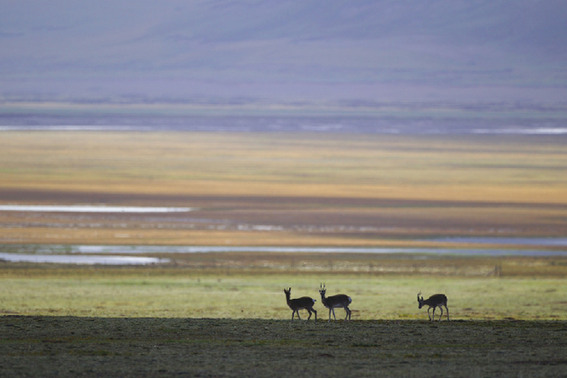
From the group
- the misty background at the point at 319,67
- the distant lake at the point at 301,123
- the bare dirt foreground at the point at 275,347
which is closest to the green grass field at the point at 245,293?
the bare dirt foreground at the point at 275,347

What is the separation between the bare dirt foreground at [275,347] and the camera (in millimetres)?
11883

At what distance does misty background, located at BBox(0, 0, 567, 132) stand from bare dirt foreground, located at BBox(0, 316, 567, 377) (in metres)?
72.1

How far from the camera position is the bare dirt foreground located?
11.9 meters

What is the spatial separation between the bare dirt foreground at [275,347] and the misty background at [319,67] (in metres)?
72.1

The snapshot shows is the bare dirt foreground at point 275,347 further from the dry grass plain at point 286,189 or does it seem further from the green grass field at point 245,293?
the dry grass plain at point 286,189

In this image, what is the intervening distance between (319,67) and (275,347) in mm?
152119

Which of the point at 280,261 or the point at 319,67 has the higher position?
the point at 319,67

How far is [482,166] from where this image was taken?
49250mm

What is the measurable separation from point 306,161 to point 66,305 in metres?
30.0

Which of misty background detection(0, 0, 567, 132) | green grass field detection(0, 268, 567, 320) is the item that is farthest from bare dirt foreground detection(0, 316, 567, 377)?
misty background detection(0, 0, 567, 132)

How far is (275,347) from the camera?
43.9 ft

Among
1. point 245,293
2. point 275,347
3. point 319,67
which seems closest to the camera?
point 275,347

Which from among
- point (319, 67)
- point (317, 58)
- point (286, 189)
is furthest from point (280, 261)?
point (317, 58)

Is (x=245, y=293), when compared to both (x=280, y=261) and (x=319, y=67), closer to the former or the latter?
(x=280, y=261)
